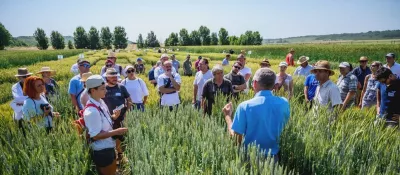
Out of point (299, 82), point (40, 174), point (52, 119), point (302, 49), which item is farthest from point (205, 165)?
point (302, 49)

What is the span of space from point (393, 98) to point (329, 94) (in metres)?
1.26

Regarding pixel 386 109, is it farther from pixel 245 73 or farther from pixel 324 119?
pixel 245 73

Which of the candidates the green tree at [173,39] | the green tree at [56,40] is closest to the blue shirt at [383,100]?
the green tree at [173,39]

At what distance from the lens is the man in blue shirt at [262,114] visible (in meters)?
2.24

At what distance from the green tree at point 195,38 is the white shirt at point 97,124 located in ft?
322

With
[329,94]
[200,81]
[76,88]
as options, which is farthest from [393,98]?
[76,88]

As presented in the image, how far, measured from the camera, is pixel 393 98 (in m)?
4.17

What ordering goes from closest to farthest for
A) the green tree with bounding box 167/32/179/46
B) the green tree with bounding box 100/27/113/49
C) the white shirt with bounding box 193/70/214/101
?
1. the white shirt with bounding box 193/70/214/101
2. the green tree with bounding box 167/32/179/46
3. the green tree with bounding box 100/27/113/49

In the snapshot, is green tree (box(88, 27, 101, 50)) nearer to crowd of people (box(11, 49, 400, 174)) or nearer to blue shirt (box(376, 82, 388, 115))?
crowd of people (box(11, 49, 400, 174))

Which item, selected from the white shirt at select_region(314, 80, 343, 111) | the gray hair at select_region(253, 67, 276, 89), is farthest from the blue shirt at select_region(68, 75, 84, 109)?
the white shirt at select_region(314, 80, 343, 111)

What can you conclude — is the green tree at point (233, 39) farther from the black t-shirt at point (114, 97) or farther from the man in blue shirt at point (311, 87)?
the black t-shirt at point (114, 97)

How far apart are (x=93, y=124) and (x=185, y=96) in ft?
14.8

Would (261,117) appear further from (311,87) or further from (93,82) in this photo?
(311,87)

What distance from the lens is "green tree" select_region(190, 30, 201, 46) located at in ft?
327
